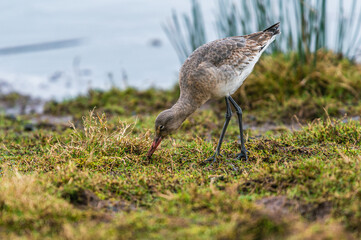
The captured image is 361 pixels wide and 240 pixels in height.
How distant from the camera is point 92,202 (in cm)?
371

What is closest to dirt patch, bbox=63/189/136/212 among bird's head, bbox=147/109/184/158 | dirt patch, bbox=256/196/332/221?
dirt patch, bbox=256/196/332/221

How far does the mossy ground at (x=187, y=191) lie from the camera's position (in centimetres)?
306

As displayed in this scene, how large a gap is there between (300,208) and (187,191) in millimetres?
953

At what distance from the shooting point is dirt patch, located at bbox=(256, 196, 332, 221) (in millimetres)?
3346

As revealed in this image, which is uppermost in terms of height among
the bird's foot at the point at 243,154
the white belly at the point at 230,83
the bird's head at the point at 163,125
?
the white belly at the point at 230,83

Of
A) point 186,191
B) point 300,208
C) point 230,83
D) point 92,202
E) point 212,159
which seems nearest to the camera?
point 300,208

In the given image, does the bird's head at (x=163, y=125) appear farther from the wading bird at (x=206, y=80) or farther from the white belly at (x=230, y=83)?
the white belly at (x=230, y=83)

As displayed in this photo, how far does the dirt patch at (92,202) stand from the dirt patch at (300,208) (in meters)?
1.13

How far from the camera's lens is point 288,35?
8.38 metres

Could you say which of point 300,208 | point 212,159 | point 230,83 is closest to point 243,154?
point 212,159

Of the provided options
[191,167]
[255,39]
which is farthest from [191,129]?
[191,167]

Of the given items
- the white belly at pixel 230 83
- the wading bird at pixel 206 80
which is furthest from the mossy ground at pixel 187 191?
the white belly at pixel 230 83

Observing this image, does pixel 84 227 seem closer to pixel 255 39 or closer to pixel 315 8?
pixel 255 39

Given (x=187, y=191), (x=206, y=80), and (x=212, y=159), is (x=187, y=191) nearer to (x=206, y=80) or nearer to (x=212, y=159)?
(x=212, y=159)
